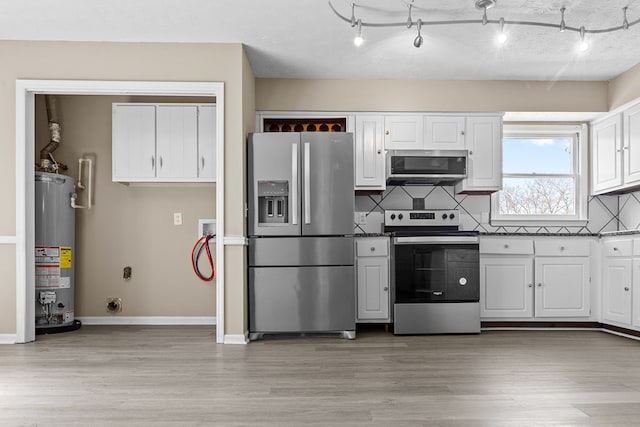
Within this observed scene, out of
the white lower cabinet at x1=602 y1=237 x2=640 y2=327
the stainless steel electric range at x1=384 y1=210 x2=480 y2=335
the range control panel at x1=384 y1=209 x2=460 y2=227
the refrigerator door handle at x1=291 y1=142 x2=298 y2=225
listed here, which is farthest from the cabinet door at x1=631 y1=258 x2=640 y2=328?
the refrigerator door handle at x1=291 y1=142 x2=298 y2=225

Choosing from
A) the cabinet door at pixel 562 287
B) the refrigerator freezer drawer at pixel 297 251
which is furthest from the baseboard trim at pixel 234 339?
the cabinet door at pixel 562 287

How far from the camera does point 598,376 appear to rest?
2863 mm

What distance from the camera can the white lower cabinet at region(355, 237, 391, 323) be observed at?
4.48 meters

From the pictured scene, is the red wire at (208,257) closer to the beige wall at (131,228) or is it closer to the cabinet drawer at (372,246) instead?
the beige wall at (131,228)

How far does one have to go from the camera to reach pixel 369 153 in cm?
475

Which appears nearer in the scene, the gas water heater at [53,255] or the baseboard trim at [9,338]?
the baseboard trim at [9,338]

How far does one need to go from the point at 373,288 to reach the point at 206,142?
6.64ft

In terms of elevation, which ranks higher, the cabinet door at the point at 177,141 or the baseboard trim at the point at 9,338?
the cabinet door at the point at 177,141

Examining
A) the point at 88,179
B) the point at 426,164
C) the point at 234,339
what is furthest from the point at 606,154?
the point at 88,179

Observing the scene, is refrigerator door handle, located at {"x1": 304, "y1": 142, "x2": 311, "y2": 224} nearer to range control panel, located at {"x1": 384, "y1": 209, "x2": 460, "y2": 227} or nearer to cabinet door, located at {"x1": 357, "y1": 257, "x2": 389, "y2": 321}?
cabinet door, located at {"x1": 357, "y1": 257, "x2": 389, "y2": 321}

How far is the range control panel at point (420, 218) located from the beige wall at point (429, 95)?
0.99 m

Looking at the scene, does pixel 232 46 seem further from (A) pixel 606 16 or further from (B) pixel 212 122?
(A) pixel 606 16

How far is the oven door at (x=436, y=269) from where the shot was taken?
171 inches

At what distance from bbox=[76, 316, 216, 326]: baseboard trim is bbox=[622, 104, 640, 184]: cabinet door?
397 cm
